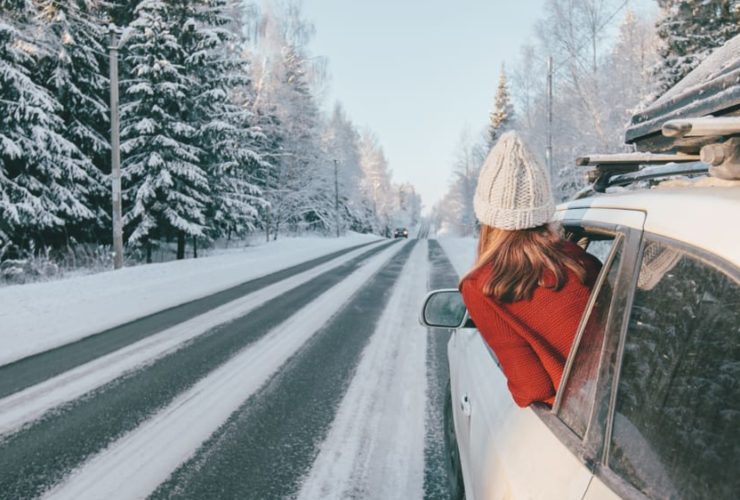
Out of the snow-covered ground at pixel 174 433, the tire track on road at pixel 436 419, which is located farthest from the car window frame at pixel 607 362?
the snow-covered ground at pixel 174 433

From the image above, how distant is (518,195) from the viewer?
1.77 metres

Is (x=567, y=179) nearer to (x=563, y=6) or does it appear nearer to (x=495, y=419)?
(x=563, y=6)

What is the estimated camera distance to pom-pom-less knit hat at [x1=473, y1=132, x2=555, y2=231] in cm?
175

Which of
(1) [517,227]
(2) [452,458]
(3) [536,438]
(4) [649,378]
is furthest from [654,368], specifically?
(2) [452,458]

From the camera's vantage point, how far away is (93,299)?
32.9 ft

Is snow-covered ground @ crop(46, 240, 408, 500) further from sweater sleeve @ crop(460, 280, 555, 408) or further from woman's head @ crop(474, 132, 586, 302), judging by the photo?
woman's head @ crop(474, 132, 586, 302)

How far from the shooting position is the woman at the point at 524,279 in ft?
5.18

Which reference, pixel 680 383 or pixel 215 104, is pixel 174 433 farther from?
pixel 215 104

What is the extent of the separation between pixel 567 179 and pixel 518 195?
28.6 meters

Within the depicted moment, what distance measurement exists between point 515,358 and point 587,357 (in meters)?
0.24

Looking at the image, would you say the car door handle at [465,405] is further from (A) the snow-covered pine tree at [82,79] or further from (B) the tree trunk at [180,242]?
(B) the tree trunk at [180,242]

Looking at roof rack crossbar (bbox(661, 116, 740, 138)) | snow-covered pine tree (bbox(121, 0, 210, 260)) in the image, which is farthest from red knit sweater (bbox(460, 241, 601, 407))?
snow-covered pine tree (bbox(121, 0, 210, 260))

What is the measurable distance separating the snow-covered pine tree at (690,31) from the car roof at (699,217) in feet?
55.5

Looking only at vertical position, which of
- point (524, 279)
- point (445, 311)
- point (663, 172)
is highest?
point (663, 172)
